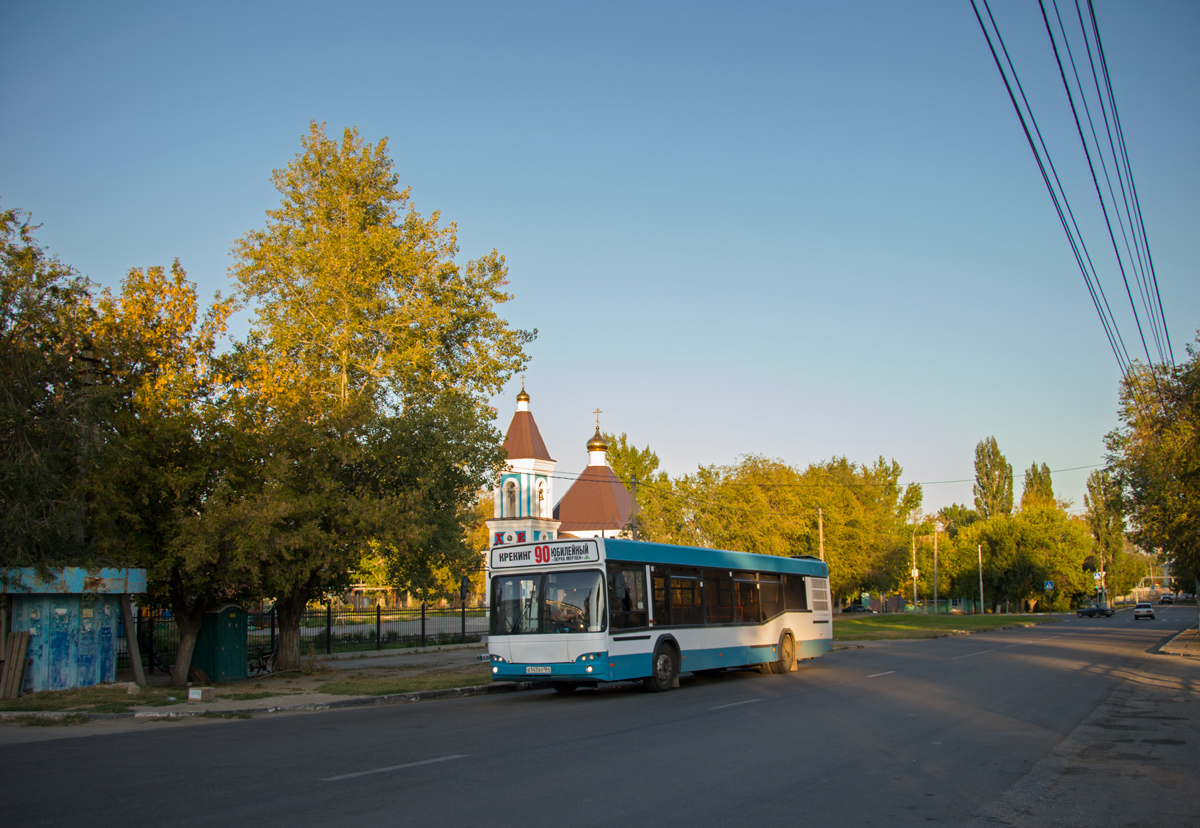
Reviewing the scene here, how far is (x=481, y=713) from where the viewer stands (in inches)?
599

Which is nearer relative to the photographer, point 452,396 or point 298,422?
point 298,422

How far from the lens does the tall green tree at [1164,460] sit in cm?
2894

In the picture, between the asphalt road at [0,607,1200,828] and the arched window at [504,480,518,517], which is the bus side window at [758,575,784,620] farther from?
the arched window at [504,480,518,517]

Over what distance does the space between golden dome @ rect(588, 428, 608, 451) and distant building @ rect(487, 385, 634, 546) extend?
9.71 ft

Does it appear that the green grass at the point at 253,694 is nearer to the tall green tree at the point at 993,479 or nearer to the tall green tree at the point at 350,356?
the tall green tree at the point at 350,356

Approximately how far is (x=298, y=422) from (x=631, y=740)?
12.1 meters

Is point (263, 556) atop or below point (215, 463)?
below

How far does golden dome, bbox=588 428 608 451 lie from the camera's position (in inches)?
3095

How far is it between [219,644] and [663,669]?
1020 centimetres

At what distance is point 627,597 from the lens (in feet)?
56.7

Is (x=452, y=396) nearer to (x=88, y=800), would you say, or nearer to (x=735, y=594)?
(x=735, y=594)

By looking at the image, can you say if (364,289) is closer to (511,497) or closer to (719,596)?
(719,596)

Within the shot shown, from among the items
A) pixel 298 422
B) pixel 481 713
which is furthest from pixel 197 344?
pixel 481 713

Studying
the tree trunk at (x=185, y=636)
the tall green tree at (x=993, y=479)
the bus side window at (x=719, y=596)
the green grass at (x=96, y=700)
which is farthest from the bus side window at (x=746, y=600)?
the tall green tree at (x=993, y=479)
